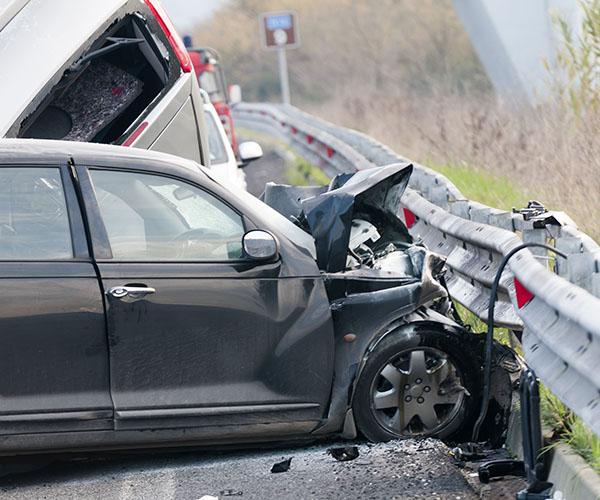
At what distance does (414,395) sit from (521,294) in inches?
35.0

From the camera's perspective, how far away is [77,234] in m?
6.48

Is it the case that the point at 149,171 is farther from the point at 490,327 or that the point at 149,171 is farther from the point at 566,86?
the point at 566,86

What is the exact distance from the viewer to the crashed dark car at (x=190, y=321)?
6324 millimetres

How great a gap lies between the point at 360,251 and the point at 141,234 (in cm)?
131

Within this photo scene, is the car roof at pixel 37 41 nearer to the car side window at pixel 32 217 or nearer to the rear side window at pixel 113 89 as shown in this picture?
the rear side window at pixel 113 89

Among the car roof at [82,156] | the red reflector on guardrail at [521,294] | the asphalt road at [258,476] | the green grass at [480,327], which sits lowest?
the asphalt road at [258,476]

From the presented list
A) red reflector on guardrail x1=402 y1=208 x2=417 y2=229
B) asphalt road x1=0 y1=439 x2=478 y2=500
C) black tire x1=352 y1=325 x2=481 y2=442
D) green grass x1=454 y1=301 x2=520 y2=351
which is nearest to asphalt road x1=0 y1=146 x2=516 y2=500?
asphalt road x1=0 y1=439 x2=478 y2=500

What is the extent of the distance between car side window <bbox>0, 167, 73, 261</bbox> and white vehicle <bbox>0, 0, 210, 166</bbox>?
324cm

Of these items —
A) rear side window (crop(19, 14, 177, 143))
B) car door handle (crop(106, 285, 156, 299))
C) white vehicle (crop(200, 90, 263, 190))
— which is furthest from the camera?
white vehicle (crop(200, 90, 263, 190))

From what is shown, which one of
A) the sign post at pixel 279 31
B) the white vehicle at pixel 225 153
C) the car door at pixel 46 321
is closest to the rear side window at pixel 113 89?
the white vehicle at pixel 225 153

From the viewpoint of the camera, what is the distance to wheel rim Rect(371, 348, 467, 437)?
6.79 meters

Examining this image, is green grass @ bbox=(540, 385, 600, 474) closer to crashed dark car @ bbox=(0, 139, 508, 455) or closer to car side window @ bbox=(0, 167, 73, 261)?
crashed dark car @ bbox=(0, 139, 508, 455)

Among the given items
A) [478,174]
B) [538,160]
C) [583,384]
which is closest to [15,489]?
[583,384]

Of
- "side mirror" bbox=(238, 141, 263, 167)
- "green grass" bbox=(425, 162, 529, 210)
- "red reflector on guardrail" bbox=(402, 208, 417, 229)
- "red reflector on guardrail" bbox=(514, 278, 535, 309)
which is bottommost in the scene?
"green grass" bbox=(425, 162, 529, 210)
